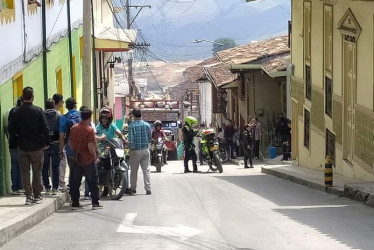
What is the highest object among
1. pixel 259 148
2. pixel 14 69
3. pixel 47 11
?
pixel 47 11

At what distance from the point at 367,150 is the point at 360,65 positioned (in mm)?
1989

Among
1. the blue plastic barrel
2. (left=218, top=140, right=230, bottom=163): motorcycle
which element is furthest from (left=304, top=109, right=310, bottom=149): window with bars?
(left=218, top=140, right=230, bottom=163): motorcycle

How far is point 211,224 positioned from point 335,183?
756 cm

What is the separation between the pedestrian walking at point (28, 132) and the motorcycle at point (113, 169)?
8.48 feet

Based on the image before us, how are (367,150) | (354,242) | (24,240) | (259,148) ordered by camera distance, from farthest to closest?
1. (259,148)
2. (367,150)
3. (24,240)
4. (354,242)

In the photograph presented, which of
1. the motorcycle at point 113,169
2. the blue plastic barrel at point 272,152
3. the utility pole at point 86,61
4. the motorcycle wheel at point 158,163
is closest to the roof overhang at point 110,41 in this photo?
the blue plastic barrel at point 272,152

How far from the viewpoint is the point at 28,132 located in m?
14.3

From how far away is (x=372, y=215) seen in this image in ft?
46.7

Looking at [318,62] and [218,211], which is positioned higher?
[318,62]

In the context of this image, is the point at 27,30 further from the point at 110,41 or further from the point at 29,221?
the point at 110,41

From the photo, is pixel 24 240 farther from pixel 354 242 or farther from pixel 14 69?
pixel 14 69

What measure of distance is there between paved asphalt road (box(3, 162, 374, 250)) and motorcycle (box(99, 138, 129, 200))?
1.03 feet

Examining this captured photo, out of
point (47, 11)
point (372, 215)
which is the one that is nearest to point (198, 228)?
point (372, 215)

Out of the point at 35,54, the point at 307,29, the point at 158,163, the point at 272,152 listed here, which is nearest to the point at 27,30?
the point at 35,54
